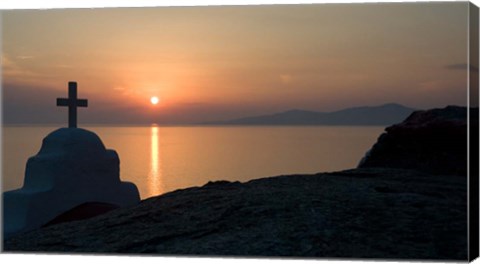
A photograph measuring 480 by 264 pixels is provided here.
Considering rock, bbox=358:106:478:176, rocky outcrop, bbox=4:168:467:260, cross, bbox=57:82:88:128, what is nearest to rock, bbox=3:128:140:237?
cross, bbox=57:82:88:128

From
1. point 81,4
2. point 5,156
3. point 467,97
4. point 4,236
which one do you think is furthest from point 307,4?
point 4,236

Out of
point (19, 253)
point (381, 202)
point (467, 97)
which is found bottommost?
point (19, 253)

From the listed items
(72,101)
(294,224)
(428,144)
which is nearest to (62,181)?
(72,101)

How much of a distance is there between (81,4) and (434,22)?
5319 millimetres

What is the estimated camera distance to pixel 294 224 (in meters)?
11.1

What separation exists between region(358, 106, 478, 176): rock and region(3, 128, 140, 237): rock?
4.94 metres

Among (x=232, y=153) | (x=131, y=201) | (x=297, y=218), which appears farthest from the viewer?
(x=232, y=153)

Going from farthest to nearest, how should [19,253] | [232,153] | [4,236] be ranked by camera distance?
[232,153] → [4,236] → [19,253]

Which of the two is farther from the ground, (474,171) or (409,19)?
(409,19)

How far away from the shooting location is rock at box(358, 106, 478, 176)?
11641 millimetres

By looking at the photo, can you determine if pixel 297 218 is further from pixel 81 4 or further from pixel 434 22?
pixel 81 4

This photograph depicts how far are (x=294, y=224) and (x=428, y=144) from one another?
368 cm

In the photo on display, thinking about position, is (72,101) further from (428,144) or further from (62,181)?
(428,144)

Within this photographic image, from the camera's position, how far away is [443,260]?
10.5 m
